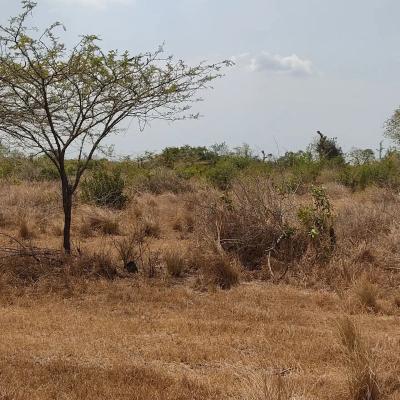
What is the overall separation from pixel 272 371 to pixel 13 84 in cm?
615

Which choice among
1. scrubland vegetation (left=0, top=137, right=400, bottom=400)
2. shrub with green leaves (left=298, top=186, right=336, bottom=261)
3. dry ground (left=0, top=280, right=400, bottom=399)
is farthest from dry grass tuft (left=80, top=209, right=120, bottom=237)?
shrub with green leaves (left=298, top=186, right=336, bottom=261)

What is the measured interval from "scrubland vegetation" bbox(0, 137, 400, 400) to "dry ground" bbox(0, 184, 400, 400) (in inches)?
0.8

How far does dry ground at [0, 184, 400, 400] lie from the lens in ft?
14.1

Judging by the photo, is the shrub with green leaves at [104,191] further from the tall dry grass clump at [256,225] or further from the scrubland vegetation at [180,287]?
the tall dry grass clump at [256,225]

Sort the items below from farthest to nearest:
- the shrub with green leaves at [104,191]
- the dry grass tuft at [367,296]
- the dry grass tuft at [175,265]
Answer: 1. the shrub with green leaves at [104,191]
2. the dry grass tuft at [175,265]
3. the dry grass tuft at [367,296]

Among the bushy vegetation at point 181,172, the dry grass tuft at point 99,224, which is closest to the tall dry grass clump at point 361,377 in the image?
the dry grass tuft at point 99,224

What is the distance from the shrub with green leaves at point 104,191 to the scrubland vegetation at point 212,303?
2.02 m

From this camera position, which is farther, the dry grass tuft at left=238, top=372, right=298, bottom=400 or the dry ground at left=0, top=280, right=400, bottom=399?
the dry ground at left=0, top=280, right=400, bottom=399

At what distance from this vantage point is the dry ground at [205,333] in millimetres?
4305

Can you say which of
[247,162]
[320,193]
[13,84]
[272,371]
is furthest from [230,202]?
[247,162]

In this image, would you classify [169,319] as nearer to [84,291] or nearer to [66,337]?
[66,337]

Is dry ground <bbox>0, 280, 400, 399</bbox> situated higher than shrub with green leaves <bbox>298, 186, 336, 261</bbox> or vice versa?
shrub with green leaves <bbox>298, 186, 336, 261</bbox>

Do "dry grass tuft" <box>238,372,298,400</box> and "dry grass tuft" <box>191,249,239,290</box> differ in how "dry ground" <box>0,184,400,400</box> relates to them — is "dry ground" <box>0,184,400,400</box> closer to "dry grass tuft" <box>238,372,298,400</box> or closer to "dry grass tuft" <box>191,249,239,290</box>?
"dry grass tuft" <box>238,372,298,400</box>

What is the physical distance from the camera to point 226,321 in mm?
6426
